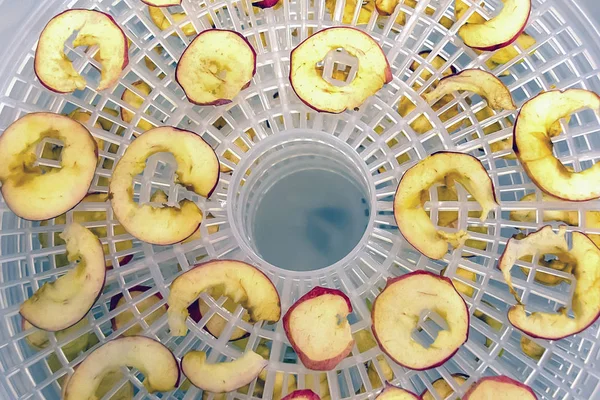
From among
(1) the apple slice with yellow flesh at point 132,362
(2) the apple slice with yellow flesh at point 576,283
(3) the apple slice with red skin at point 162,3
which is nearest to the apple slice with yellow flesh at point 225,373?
(1) the apple slice with yellow flesh at point 132,362

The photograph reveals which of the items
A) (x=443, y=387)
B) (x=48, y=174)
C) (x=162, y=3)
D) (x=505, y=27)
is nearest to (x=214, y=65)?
(x=162, y=3)

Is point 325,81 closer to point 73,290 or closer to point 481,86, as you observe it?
point 481,86

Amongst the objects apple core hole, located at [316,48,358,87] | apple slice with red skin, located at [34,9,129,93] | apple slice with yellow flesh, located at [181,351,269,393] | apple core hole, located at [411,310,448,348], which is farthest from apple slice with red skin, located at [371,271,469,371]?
apple slice with red skin, located at [34,9,129,93]

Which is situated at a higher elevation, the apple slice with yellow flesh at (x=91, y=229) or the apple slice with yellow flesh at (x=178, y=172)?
the apple slice with yellow flesh at (x=178, y=172)

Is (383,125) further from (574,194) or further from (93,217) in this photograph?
(93,217)

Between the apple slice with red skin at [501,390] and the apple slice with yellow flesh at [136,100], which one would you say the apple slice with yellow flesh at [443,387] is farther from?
the apple slice with yellow flesh at [136,100]

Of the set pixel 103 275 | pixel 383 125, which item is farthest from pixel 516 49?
pixel 103 275
